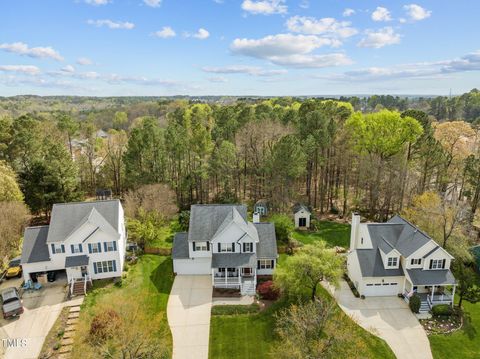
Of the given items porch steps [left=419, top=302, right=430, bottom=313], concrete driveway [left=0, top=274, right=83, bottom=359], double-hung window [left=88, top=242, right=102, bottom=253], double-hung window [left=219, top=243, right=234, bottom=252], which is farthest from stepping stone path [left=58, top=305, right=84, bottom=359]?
porch steps [left=419, top=302, right=430, bottom=313]

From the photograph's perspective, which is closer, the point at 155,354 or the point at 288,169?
the point at 155,354

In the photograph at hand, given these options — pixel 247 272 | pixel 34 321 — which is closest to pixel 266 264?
pixel 247 272

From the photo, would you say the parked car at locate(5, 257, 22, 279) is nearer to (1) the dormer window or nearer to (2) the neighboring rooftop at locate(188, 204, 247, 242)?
(2) the neighboring rooftop at locate(188, 204, 247, 242)

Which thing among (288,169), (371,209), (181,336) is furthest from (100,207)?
(371,209)

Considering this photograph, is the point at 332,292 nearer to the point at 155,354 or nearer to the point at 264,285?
the point at 264,285

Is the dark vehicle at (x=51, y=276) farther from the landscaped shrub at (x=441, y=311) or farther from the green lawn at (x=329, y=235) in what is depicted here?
the landscaped shrub at (x=441, y=311)

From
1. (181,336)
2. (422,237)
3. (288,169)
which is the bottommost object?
(181,336)

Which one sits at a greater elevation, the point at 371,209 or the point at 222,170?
the point at 222,170

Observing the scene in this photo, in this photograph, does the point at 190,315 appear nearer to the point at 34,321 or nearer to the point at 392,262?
the point at 34,321

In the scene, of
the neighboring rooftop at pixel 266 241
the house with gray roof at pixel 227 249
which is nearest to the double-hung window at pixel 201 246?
the house with gray roof at pixel 227 249
